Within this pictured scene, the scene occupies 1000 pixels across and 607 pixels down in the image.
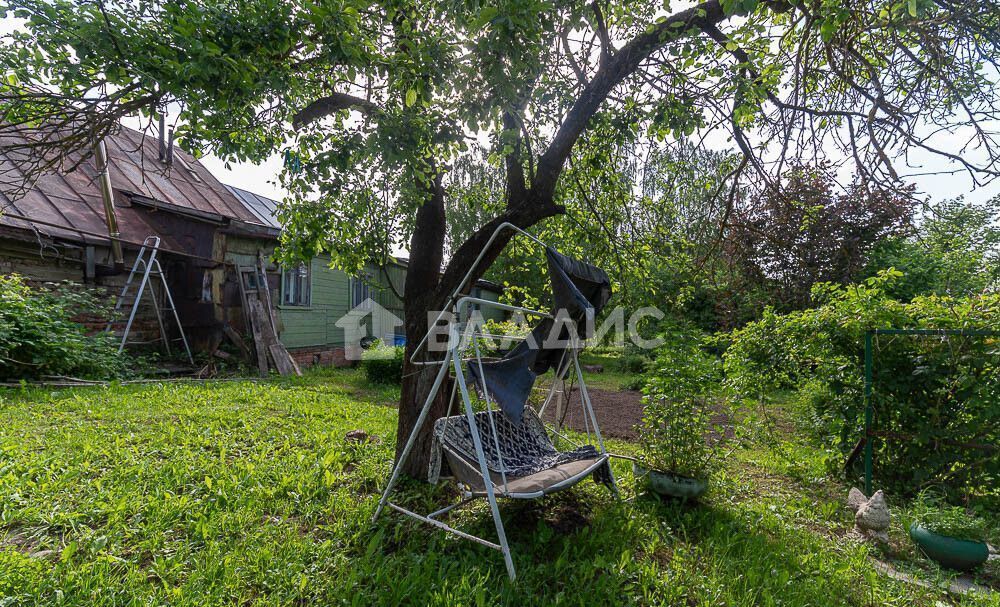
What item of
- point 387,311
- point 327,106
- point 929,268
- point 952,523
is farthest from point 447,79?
point 387,311

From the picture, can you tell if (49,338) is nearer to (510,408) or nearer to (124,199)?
(124,199)

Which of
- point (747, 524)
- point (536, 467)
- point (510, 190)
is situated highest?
point (510, 190)

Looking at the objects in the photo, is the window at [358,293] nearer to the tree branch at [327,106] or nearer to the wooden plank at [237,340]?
the wooden plank at [237,340]

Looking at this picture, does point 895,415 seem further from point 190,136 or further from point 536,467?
point 190,136

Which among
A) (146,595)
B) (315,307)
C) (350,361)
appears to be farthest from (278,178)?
(350,361)

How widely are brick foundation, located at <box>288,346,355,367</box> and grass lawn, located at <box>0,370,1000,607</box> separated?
20.5 feet

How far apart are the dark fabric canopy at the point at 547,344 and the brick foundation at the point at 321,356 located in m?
8.67

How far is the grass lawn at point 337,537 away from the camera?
2350 mm

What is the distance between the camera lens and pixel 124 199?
918 centimetres

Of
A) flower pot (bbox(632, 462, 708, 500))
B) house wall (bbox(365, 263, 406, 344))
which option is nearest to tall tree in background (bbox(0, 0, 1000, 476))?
flower pot (bbox(632, 462, 708, 500))

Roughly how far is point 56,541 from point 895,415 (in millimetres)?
5852

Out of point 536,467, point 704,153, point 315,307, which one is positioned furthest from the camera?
point 315,307

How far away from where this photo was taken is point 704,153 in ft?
13.7
